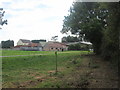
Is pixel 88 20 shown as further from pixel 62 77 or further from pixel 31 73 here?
pixel 62 77

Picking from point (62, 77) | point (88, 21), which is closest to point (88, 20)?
point (88, 21)

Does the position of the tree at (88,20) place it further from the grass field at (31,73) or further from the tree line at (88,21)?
the grass field at (31,73)

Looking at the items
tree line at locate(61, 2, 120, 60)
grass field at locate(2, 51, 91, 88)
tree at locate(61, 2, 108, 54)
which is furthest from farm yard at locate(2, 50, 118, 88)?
tree at locate(61, 2, 108, 54)

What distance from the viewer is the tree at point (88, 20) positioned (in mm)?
17219

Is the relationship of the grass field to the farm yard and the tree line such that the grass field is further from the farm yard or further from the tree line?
the tree line

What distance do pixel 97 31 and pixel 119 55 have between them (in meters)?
11.3

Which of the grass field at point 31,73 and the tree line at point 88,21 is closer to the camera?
the grass field at point 31,73

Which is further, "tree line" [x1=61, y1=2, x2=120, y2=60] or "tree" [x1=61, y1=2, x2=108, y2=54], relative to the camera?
"tree" [x1=61, y1=2, x2=108, y2=54]

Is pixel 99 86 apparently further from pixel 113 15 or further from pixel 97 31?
pixel 97 31

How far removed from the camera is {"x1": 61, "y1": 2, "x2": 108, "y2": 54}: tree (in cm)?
1722

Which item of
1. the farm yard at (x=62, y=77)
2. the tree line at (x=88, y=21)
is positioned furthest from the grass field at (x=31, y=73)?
the tree line at (x=88, y=21)

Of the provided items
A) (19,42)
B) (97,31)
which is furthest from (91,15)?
(19,42)

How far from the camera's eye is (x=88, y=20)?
19281 millimetres

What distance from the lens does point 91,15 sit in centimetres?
1941
